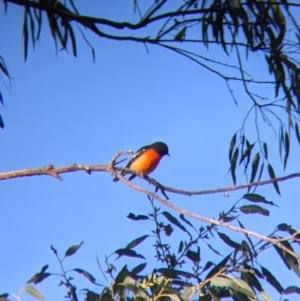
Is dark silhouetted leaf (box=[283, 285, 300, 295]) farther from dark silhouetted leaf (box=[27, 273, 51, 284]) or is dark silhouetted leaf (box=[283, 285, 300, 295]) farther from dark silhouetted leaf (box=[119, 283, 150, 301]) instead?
dark silhouetted leaf (box=[27, 273, 51, 284])

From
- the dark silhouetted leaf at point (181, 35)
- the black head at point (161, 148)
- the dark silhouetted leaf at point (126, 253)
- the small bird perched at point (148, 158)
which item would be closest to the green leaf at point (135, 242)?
the dark silhouetted leaf at point (126, 253)

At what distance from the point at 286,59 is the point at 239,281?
1105 millimetres

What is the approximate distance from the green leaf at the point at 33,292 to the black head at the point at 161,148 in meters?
3.64

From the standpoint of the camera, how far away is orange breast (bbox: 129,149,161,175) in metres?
5.72

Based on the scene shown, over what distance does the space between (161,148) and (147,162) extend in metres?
0.38

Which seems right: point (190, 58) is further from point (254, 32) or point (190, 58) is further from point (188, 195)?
point (188, 195)

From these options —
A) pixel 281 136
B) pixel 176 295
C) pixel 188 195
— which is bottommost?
pixel 176 295

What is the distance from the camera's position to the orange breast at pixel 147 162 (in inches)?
225

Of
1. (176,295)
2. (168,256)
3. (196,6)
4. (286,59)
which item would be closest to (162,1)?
(196,6)

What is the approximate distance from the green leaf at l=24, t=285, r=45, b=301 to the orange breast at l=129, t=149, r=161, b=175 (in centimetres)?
329

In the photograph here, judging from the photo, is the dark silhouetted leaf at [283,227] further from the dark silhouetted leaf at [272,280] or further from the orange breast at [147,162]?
the orange breast at [147,162]

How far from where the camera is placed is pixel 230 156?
3.37m

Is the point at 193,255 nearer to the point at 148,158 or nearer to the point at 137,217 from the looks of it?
the point at 137,217

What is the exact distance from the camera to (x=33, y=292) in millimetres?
2354
